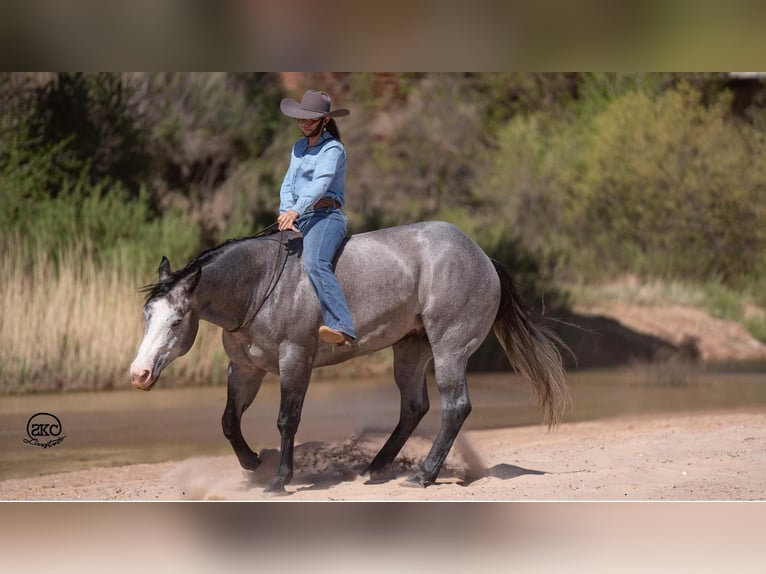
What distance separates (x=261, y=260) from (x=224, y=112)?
45.0 feet

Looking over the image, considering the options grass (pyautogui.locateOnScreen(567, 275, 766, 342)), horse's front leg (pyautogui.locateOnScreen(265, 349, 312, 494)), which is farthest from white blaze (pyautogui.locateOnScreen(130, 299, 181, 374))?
grass (pyautogui.locateOnScreen(567, 275, 766, 342))

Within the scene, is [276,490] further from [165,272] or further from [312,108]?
[312,108]

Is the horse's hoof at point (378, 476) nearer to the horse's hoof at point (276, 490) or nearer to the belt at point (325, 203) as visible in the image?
the horse's hoof at point (276, 490)

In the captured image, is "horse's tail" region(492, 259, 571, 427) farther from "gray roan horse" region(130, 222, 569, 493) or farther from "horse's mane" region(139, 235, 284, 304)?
"horse's mane" region(139, 235, 284, 304)

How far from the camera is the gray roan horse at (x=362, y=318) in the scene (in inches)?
277

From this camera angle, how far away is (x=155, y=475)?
8648 mm

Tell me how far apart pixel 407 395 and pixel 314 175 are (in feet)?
5.46

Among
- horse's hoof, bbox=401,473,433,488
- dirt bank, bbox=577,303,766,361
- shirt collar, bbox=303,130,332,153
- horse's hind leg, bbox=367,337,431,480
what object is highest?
shirt collar, bbox=303,130,332,153

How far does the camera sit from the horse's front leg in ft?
23.7

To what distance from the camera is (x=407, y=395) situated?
7883 mm

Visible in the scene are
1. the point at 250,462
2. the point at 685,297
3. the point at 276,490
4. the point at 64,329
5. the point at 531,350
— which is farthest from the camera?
the point at 685,297
